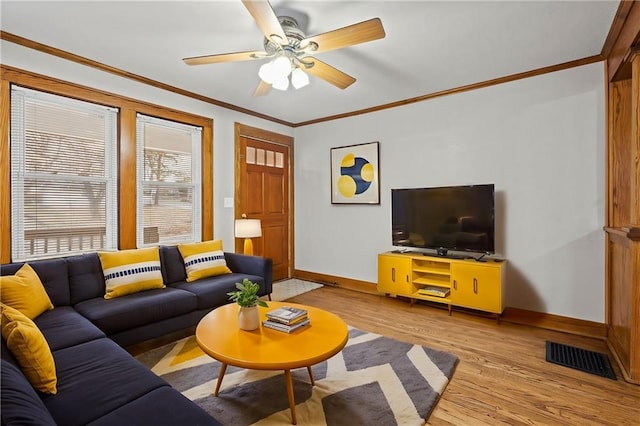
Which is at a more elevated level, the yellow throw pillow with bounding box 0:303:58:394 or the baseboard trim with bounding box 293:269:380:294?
the yellow throw pillow with bounding box 0:303:58:394

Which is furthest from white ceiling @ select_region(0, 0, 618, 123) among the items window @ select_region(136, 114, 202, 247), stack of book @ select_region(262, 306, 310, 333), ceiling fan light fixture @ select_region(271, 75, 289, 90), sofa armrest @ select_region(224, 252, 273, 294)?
stack of book @ select_region(262, 306, 310, 333)

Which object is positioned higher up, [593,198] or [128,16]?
[128,16]

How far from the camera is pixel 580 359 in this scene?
8.16 feet

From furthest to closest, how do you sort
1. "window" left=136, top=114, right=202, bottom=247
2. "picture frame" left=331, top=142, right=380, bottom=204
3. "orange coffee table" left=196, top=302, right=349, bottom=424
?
"picture frame" left=331, top=142, right=380, bottom=204
"window" left=136, top=114, right=202, bottom=247
"orange coffee table" left=196, top=302, right=349, bottom=424

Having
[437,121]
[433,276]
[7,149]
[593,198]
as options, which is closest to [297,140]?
[437,121]

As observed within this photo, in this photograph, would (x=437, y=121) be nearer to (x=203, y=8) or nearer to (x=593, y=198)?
(x=593, y=198)

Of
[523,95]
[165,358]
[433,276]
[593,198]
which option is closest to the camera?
[165,358]

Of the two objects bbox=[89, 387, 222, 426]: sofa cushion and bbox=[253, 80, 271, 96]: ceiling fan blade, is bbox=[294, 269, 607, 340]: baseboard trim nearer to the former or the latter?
bbox=[89, 387, 222, 426]: sofa cushion

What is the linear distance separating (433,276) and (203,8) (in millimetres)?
3437

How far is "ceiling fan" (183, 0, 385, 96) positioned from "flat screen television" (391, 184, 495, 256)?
1722mm

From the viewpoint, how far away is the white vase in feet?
6.56

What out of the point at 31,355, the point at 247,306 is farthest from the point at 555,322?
the point at 31,355

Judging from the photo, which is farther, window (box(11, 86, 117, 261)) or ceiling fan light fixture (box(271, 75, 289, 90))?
window (box(11, 86, 117, 261))

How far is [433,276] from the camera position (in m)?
3.77
